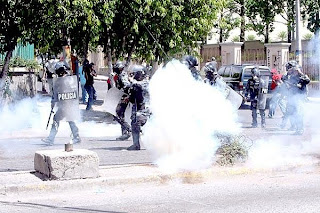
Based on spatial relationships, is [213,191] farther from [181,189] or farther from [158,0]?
[158,0]

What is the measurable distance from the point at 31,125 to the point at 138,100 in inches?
196

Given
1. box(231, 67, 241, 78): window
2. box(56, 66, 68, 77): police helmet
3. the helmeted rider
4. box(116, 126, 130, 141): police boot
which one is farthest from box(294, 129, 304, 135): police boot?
box(231, 67, 241, 78): window

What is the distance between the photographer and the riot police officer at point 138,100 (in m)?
11.6

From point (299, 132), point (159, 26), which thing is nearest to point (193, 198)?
point (299, 132)

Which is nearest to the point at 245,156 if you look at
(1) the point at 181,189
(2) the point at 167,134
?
(2) the point at 167,134

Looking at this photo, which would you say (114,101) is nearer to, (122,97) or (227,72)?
(122,97)

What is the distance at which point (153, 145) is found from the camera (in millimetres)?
10469

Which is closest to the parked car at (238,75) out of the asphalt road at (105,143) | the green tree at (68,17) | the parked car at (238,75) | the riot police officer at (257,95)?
the parked car at (238,75)

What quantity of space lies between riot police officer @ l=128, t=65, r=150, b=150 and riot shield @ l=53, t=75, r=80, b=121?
1157mm

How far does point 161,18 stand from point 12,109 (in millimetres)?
4732

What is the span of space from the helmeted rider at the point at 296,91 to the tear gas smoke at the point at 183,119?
491 centimetres

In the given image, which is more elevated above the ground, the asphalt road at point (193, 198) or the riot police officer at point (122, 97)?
the riot police officer at point (122, 97)

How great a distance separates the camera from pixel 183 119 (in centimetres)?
1011

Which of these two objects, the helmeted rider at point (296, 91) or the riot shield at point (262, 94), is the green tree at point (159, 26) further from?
the helmeted rider at point (296, 91)
